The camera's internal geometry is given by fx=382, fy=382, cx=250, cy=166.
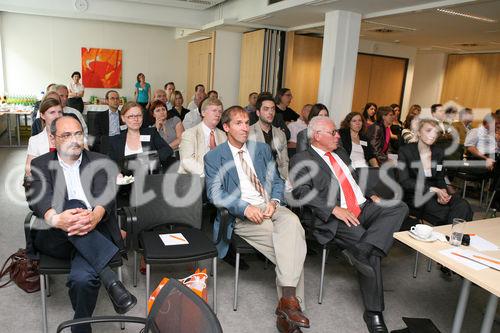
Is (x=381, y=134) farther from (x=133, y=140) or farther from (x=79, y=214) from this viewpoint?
(x=79, y=214)

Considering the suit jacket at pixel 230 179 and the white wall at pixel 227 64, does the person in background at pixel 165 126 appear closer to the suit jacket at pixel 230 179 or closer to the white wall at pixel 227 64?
the suit jacket at pixel 230 179

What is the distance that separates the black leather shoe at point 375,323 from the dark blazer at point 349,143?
233 centimetres

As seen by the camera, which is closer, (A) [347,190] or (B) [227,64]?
(A) [347,190]

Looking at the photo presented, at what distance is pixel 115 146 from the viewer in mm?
3578

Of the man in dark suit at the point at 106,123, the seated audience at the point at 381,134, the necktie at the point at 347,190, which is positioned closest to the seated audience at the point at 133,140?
the man in dark suit at the point at 106,123

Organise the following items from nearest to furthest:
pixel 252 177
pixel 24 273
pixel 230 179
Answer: pixel 24 273 → pixel 230 179 → pixel 252 177

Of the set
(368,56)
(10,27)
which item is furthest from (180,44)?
(368,56)

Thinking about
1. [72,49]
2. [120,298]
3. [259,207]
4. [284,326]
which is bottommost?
[284,326]

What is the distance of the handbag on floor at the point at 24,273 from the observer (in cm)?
281

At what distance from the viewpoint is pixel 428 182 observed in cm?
367

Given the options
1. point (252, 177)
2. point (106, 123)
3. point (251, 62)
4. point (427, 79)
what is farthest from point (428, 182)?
point (427, 79)

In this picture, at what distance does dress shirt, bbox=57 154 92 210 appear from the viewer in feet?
8.07

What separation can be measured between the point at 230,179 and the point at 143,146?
1.21 meters

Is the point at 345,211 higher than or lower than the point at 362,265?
higher
